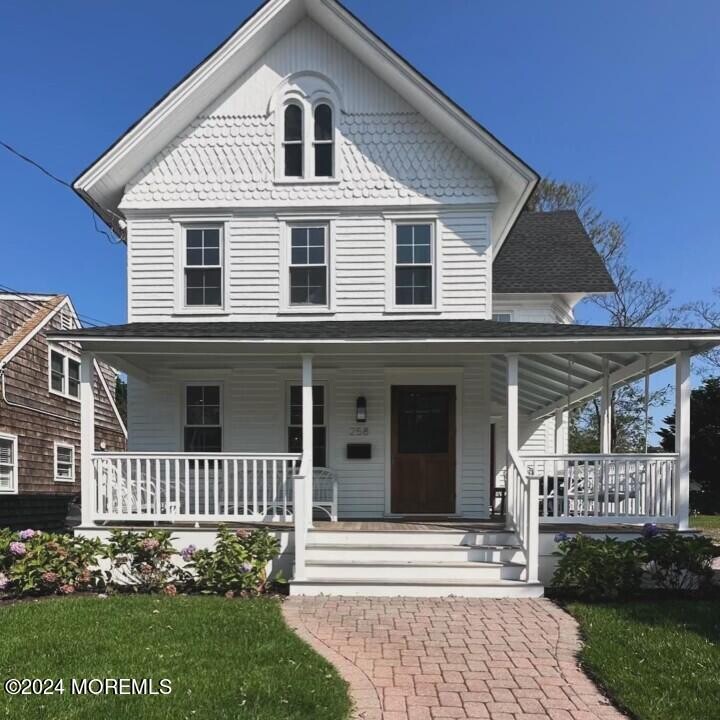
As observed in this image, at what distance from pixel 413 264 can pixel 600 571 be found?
18.1 ft

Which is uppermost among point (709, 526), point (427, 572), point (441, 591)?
point (427, 572)

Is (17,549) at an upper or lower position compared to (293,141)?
lower

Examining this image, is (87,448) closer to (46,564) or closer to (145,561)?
(46,564)

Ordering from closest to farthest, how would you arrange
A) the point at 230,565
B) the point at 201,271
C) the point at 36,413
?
the point at 230,565 → the point at 201,271 → the point at 36,413

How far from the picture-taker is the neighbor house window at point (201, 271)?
10156mm

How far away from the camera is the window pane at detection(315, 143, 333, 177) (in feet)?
33.2

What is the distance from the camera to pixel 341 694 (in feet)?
13.5

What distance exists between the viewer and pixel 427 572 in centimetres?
743

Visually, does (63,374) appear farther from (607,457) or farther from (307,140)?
(607,457)

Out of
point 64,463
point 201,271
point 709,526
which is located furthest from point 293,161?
point 64,463

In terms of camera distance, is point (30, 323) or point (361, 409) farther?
point (30, 323)

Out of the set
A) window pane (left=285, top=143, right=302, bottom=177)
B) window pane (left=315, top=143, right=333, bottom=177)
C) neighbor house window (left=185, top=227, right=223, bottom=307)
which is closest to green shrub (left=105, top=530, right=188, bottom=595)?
neighbor house window (left=185, top=227, right=223, bottom=307)

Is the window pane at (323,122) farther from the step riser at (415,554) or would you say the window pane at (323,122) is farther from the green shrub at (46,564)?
the green shrub at (46,564)

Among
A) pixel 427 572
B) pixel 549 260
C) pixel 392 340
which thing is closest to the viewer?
pixel 427 572
